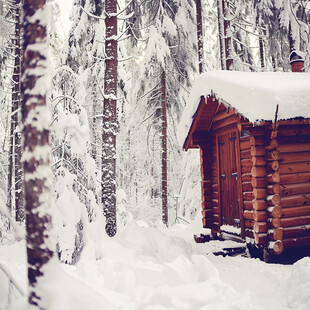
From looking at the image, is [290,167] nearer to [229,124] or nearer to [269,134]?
[269,134]

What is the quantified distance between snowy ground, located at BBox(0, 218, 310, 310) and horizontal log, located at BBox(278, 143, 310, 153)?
2.68 m

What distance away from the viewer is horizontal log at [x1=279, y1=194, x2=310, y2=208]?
7.29m

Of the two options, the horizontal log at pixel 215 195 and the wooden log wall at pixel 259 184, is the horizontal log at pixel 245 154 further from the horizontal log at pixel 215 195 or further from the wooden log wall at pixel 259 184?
the horizontal log at pixel 215 195

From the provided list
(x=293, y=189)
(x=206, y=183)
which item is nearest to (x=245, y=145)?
(x=293, y=189)

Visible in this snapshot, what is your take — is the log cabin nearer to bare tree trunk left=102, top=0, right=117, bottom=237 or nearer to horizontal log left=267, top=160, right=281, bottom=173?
horizontal log left=267, top=160, right=281, bottom=173

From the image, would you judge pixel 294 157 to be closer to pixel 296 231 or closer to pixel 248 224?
pixel 296 231

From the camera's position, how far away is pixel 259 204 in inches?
282

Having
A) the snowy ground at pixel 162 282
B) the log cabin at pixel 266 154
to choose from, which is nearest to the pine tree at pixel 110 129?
the snowy ground at pixel 162 282

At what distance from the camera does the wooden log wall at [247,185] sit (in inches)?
300

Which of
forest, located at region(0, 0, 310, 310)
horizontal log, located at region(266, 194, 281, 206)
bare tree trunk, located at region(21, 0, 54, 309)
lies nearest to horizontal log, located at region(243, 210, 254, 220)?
horizontal log, located at region(266, 194, 281, 206)

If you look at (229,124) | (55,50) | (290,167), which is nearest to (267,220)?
(290,167)

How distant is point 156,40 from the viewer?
42.5 ft

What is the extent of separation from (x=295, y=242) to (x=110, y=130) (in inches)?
209

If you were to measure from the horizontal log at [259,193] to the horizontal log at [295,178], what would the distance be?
0.53 metres
